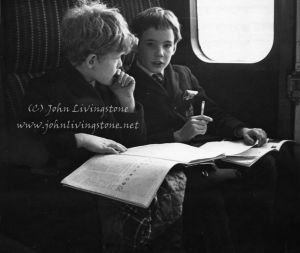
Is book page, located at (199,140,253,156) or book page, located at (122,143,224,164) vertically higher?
book page, located at (122,143,224,164)

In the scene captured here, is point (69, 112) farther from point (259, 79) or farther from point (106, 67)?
point (259, 79)

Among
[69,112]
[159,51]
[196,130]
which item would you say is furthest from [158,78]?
[69,112]

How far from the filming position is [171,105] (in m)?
1.17

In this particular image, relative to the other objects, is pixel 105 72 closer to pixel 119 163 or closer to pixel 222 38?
pixel 119 163

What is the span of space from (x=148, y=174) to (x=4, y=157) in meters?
0.36

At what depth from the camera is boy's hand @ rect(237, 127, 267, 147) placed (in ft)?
3.87

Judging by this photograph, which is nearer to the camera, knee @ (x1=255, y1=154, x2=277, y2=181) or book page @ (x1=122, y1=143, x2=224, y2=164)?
book page @ (x1=122, y1=143, x2=224, y2=164)

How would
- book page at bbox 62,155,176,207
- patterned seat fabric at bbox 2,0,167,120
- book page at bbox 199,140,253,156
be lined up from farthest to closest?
book page at bbox 199,140,253,156 → patterned seat fabric at bbox 2,0,167,120 → book page at bbox 62,155,176,207

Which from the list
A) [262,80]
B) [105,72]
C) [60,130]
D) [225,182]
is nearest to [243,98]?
[262,80]

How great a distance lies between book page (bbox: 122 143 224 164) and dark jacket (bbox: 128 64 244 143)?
0.07 meters

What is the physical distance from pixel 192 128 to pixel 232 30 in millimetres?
281

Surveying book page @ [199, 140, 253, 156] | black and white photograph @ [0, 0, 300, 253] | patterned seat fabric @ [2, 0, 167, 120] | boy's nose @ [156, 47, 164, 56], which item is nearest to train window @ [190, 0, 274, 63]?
black and white photograph @ [0, 0, 300, 253]

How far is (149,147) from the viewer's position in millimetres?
1057

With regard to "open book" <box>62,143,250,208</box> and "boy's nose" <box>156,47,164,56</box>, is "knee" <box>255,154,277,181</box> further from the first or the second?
"boy's nose" <box>156,47,164,56</box>
